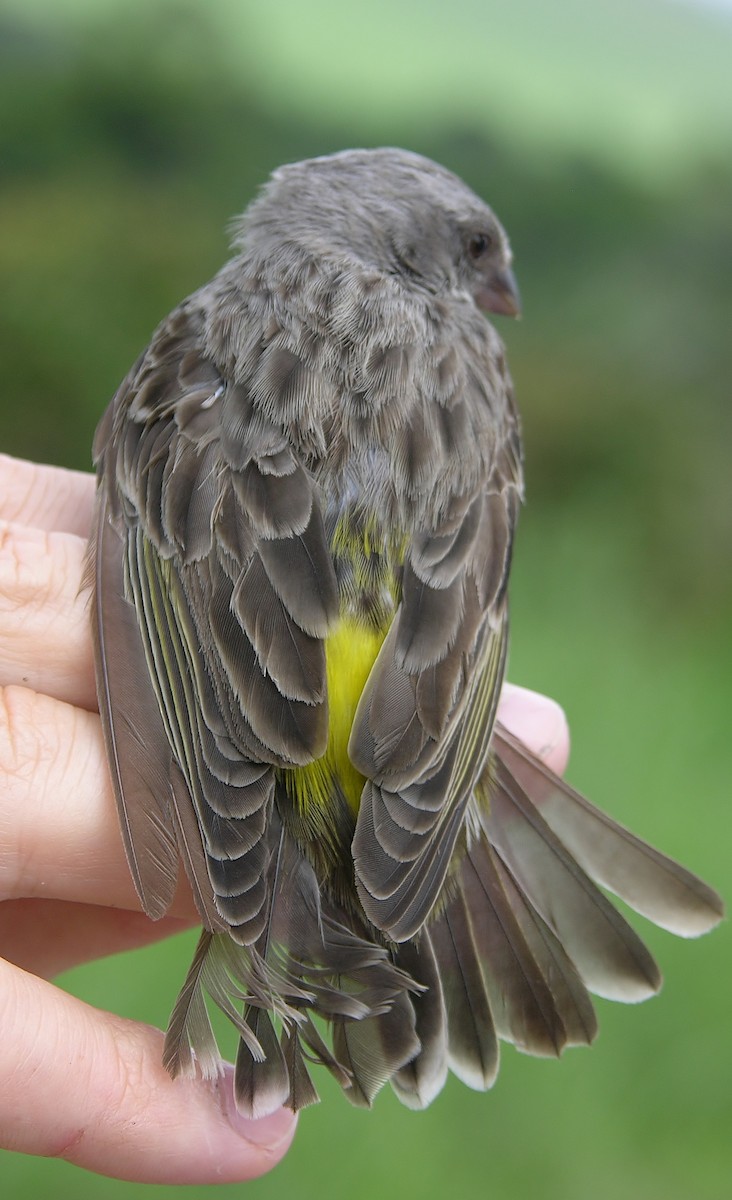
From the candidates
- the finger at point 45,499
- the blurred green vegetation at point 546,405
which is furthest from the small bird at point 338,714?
the blurred green vegetation at point 546,405

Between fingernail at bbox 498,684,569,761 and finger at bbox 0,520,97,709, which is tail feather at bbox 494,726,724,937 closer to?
fingernail at bbox 498,684,569,761

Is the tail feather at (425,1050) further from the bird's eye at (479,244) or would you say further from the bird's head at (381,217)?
the bird's eye at (479,244)

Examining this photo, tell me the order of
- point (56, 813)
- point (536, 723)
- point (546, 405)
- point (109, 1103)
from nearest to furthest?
point (109, 1103) < point (56, 813) < point (536, 723) < point (546, 405)

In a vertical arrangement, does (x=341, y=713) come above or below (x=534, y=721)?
above

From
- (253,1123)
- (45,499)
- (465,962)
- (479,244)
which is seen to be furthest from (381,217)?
(253,1123)

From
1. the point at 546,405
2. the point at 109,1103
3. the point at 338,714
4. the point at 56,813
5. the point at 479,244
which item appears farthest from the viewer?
the point at 546,405

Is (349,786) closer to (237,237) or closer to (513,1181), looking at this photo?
(237,237)

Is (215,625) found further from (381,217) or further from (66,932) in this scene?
(381,217)

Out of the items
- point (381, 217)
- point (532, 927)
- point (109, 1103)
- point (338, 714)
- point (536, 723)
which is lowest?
point (109, 1103)
